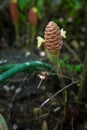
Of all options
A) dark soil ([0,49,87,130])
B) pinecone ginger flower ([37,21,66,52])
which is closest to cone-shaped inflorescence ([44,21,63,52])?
pinecone ginger flower ([37,21,66,52])

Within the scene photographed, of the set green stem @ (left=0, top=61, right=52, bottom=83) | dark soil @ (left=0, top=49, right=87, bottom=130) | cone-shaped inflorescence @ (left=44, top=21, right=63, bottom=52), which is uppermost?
cone-shaped inflorescence @ (left=44, top=21, right=63, bottom=52)

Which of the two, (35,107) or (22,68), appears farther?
(35,107)

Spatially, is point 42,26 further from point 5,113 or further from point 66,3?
point 5,113

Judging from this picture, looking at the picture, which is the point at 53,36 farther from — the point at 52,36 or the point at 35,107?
the point at 35,107

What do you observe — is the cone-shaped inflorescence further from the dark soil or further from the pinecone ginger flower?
the dark soil

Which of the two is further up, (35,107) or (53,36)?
(53,36)

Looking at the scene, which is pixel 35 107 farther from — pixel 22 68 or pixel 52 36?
pixel 52 36

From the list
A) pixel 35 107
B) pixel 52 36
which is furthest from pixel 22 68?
pixel 35 107

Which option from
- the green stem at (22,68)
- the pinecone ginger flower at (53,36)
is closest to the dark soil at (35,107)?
the green stem at (22,68)

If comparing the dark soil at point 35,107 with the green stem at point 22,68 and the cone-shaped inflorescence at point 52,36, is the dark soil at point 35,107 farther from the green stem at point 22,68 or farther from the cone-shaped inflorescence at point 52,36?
the cone-shaped inflorescence at point 52,36
